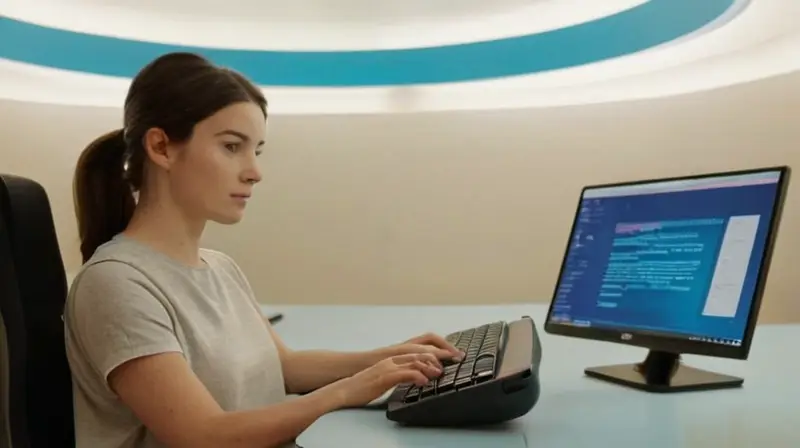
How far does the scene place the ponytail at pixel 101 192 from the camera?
120 cm

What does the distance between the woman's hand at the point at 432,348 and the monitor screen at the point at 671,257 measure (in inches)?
11.7

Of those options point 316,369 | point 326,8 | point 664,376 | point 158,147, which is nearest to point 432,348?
point 316,369

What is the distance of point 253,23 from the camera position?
101 inches

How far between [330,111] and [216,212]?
5.90ft

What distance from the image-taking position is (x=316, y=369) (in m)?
1.31

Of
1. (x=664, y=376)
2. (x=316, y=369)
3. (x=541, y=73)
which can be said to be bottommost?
(x=316, y=369)

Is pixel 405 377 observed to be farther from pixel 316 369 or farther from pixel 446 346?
pixel 316 369

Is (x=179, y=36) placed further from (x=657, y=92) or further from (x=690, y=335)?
(x=690, y=335)

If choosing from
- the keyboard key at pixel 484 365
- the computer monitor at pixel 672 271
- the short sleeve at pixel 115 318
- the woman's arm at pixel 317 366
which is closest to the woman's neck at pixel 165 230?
the short sleeve at pixel 115 318

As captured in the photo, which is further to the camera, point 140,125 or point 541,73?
point 541,73

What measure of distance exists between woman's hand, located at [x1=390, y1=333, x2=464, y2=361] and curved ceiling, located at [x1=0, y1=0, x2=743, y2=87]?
1422mm

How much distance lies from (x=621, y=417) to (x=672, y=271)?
31cm

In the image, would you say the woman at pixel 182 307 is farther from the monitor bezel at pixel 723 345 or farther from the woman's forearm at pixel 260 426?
the monitor bezel at pixel 723 345

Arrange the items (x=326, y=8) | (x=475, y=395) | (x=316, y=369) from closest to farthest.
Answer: (x=475, y=395) < (x=316, y=369) < (x=326, y=8)
